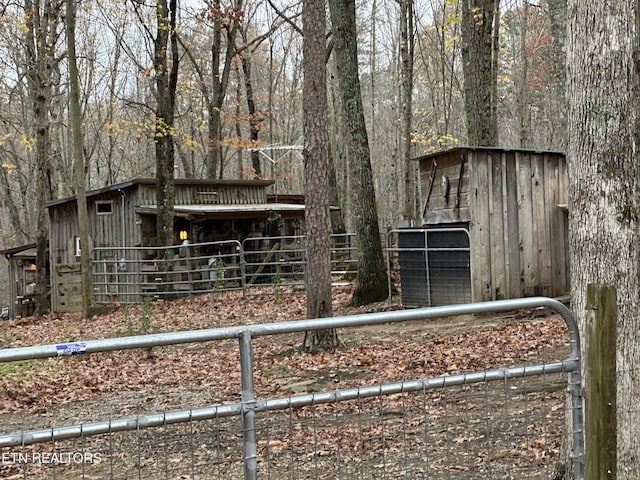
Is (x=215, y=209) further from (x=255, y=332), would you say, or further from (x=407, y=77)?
(x=255, y=332)

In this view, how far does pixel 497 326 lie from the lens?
10.5m

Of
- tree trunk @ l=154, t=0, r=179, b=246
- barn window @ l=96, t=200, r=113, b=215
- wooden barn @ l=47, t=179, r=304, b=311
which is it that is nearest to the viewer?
tree trunk @ l=154, t=0, r=179, b=246

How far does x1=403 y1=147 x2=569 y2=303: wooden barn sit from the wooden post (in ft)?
26.8

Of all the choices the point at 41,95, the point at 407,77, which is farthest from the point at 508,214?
the point at 41,95

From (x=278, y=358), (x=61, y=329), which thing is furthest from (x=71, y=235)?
(x=278, y=358)

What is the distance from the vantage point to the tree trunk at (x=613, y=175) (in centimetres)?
357

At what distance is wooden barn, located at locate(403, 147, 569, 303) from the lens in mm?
11586

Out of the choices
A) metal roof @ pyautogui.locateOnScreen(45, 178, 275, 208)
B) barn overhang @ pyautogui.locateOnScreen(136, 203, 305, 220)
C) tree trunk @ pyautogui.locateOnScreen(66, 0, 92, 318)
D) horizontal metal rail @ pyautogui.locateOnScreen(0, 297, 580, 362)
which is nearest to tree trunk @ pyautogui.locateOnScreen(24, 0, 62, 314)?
tree trunk @ pyautogui.locateOnScreen(66, 0, 92, 318)

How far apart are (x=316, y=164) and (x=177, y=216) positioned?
15.5 metres

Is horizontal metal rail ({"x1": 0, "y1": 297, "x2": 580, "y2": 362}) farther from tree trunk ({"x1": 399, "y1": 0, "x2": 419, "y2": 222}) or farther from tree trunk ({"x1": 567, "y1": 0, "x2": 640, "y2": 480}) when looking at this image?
tree trunk ({"x1": 399, "y1": 0, "x2": 419, "y2": 222})

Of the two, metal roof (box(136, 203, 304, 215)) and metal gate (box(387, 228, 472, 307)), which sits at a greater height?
Result: metal roof (box(136, 203, 304, 215))

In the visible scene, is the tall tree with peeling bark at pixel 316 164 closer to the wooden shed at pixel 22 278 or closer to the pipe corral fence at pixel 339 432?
the pipe corral fence at pixel 339 432

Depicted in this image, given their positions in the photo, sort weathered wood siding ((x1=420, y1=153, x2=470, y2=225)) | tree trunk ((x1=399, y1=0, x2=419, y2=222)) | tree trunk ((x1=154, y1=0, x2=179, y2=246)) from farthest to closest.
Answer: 1. tree trunk ((x1=399, y1=0, x2=419, y2=222))
2. tree trunk ((x1=154, y1=0, x2=179, y2=246))
3. weathered wood siding ((x1=420, y1=153, x2=470, y2=225))

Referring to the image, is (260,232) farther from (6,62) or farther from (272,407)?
(272,407)
